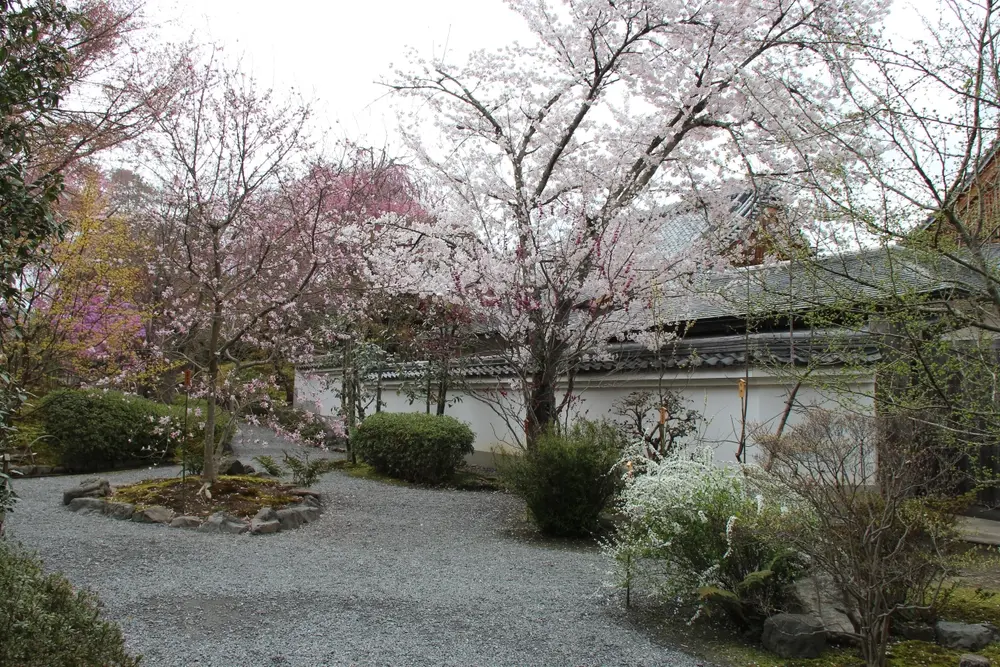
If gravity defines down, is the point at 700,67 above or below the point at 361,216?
above

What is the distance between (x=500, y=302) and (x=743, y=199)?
4527 mm

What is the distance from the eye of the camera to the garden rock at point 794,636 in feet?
12.0

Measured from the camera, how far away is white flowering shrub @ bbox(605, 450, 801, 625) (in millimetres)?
3963

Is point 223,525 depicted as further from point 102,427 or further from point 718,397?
point 718,397

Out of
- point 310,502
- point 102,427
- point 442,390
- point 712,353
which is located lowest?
point 310,502

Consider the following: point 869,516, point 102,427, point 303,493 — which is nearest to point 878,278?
point 869,516

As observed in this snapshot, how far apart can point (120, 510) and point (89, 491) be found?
0.96m

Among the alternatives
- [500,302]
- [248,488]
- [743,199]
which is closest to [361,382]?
[248,488]

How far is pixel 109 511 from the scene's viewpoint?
277 inches

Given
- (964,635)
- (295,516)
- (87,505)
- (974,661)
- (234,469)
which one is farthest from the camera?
(234,469)

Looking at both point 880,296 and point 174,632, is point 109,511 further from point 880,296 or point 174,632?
point 880,296

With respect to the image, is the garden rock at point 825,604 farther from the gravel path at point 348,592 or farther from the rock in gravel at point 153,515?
the rock in gravel at point 153,515

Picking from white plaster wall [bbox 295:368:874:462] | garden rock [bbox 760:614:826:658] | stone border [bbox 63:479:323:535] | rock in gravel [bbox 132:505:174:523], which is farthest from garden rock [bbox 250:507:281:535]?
garden rock [bbox 760:614:826:658]

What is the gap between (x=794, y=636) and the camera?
367 centimetres
